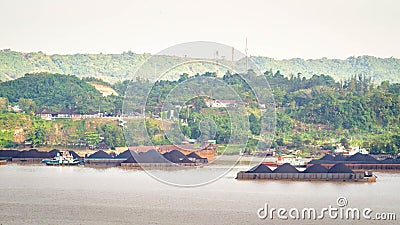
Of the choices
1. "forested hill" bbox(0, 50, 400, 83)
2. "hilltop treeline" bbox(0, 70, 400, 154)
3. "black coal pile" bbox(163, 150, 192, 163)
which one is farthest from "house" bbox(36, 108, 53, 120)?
"forested hill" bbox(0, 50, 400, 83)

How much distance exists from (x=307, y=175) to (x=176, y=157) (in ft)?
25.7

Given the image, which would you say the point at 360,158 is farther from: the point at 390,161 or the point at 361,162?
the point at 390,161

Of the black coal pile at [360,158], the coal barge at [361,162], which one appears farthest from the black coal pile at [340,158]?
the black coal pile at [360,158]

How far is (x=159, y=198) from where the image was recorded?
2927 cm

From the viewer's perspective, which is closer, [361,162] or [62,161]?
[62,161]

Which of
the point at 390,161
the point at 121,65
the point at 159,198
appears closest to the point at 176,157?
the point at 390,161

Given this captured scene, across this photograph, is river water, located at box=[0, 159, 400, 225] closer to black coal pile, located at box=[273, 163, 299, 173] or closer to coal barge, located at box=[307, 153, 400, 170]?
black coal pile, located at box=[273, 163, 299, 173]

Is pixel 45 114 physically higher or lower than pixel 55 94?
lower

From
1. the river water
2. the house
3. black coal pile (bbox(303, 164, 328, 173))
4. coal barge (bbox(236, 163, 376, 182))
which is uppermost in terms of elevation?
the house

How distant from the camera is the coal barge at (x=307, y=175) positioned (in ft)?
119

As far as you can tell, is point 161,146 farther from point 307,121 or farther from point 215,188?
point 307,121

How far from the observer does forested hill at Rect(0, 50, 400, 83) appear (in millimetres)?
132375

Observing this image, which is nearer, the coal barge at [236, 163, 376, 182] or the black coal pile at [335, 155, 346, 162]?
the coal barge at [236, 163, 376, 182]

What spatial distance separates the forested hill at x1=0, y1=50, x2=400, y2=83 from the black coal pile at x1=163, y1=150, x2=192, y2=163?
7870cm
